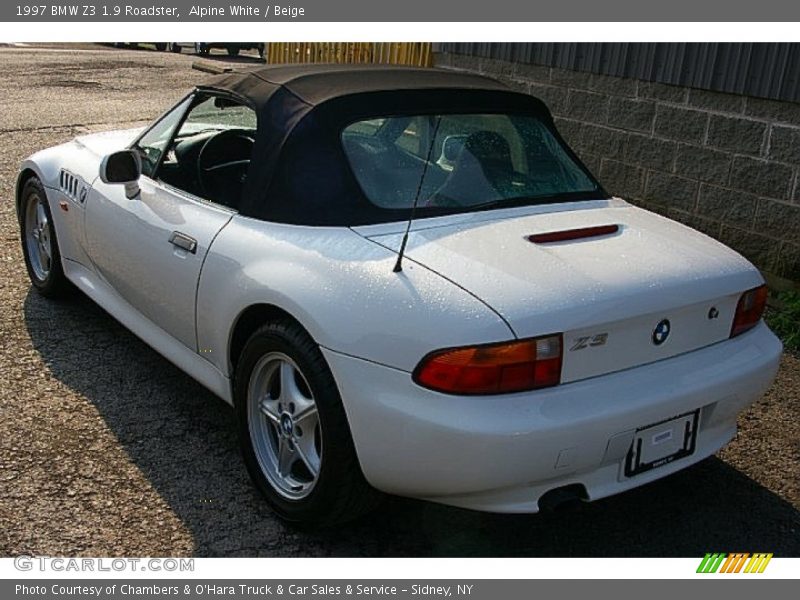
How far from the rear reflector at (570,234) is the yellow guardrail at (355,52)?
12.5 ft

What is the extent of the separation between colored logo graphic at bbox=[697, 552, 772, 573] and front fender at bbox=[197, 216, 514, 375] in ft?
3.85

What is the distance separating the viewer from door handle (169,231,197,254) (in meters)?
3.42

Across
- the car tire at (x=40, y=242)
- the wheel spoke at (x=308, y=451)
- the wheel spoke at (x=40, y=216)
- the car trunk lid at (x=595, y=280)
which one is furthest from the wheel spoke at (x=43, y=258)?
A: the car trunk lid at (x=595, y=280)

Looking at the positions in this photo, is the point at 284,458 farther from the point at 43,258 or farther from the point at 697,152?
the point at 697,152

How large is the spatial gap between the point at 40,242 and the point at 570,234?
332cm

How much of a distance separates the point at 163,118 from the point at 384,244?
1.79 m

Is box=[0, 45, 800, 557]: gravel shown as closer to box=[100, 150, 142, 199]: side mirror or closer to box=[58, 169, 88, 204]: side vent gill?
box=[58, 169, 88, 204]: side vent gill

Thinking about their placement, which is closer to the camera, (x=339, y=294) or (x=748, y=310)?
(x=339, y=294)

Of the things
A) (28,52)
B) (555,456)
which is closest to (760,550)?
(555,456)

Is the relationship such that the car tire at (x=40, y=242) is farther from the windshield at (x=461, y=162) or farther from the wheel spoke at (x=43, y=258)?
the windshield at (x=461, y=162)

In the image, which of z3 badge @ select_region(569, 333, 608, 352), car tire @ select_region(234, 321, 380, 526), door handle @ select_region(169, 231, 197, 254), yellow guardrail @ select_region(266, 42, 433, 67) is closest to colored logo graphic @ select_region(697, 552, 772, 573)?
z3 badge @ select_region(569, 333, 608, 352)

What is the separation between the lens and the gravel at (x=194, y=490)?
9.91 ft

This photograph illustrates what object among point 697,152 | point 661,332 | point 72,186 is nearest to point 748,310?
point 661,332

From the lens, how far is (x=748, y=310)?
3.13m
